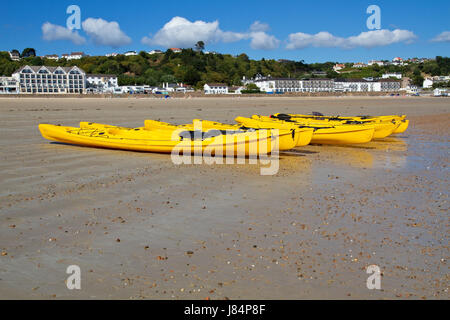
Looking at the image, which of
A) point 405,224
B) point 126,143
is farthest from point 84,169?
point 405,224

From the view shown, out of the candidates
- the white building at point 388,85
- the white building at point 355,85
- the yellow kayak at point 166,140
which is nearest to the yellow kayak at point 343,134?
the yellow kayak at point 166,140

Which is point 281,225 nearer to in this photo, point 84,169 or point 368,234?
point 368,234

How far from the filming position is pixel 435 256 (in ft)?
15.6

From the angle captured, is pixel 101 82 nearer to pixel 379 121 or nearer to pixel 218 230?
pixel 379 121

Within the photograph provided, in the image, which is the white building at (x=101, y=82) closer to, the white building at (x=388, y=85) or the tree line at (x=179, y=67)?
the tree line at (x=179, y=67)

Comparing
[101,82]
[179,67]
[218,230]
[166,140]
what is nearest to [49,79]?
→ [101,82]

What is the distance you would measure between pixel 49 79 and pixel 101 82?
1323 cm

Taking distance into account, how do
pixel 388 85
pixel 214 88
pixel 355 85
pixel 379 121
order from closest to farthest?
pixel 379 121 < pixel 214 88 < pixel 355 85 < pixel 388 85

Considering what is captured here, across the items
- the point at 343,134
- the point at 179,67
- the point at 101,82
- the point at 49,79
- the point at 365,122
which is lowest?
the point at 343,134

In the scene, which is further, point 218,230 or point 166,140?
point 166,140

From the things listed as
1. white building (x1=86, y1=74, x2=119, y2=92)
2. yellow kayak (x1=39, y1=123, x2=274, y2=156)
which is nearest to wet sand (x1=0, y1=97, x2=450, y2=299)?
yellow kayak (x1=39, y1=123, x2=274, y2=156)

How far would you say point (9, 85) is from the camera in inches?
3472

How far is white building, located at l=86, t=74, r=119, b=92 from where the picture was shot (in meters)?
97.6

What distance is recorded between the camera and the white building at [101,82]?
97.6 m
